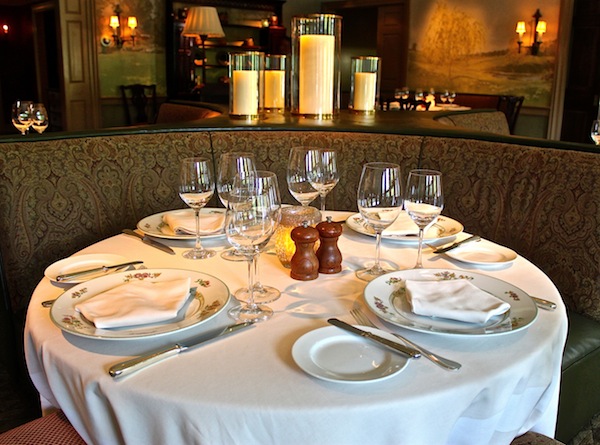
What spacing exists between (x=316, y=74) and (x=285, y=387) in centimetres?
225

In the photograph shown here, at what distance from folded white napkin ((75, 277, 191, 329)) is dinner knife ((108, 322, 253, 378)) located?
0.09 metres

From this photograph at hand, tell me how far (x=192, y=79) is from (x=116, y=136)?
7.74 meters

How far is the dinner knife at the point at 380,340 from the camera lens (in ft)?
3.38

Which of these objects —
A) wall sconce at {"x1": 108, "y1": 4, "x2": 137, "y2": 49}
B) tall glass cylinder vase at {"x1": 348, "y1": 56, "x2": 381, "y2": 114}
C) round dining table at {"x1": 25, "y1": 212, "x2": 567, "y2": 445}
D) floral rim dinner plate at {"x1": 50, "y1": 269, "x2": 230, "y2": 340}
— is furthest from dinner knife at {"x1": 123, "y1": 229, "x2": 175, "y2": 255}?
wall sconce at {"x1": 108, "y1": 4, "x2": 137, "y2": 49}

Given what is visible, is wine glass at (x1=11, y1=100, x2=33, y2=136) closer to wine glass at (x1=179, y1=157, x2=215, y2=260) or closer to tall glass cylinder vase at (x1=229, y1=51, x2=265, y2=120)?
tall glass cylinder vase at (x1=229, y1=51, x2=265, y2=120)

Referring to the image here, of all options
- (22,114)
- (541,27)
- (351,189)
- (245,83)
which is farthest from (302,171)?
(541,27)

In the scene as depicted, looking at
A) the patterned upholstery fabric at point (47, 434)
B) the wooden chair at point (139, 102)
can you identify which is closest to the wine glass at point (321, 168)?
the patterned upholstery fabric at point (47, 434)

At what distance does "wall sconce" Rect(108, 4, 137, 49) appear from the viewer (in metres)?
9.27

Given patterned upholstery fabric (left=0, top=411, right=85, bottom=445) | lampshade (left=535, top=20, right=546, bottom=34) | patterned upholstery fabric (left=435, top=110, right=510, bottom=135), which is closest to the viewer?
patterned upholstery fabric (left=0, top=411, right=85, bottom=445)

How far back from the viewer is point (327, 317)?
122 cm

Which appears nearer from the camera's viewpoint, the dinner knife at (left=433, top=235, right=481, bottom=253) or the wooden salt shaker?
the wooden salt shaker

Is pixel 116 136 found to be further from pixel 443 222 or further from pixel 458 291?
pixel 458 291

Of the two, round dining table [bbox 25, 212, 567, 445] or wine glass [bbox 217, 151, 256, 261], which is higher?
wine glass [bbox 217, 151, 256, 261]

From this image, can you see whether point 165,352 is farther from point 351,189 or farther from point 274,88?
point 274,88
